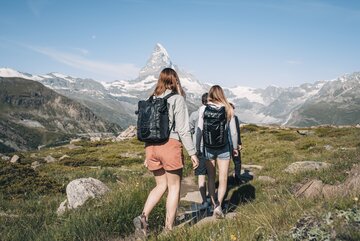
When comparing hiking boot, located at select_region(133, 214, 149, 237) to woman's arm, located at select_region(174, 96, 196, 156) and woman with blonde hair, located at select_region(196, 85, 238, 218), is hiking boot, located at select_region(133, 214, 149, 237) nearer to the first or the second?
woman's arm, located at select_region(174, 96, 196, 156)

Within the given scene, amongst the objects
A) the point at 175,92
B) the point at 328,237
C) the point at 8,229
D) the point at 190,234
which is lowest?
the point at 8,229

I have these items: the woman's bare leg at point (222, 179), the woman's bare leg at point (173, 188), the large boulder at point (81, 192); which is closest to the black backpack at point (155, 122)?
the woman's bare leg at point (173, 188)

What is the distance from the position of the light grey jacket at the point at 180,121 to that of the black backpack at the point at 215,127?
2.04m

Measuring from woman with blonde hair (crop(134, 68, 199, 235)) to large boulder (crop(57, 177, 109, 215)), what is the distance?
122 inches

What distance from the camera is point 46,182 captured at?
14.9 m

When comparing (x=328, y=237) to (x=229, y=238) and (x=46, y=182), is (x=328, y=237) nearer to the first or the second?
(x=229, y=238)

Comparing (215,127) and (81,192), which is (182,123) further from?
(81,192)

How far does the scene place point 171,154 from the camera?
23.4 feet

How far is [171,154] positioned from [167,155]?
0.08 m

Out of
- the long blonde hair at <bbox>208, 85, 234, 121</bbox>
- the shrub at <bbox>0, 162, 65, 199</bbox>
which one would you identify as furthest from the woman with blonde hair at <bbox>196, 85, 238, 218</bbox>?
the shrub at <bbox>0, 162, 65, 199</bbox>

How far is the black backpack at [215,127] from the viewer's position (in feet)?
30.3

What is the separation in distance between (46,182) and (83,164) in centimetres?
1336

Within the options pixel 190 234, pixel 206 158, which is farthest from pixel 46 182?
pixel 190 234

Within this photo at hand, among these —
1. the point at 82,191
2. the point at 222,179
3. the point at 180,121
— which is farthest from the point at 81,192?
the point at 180,121
